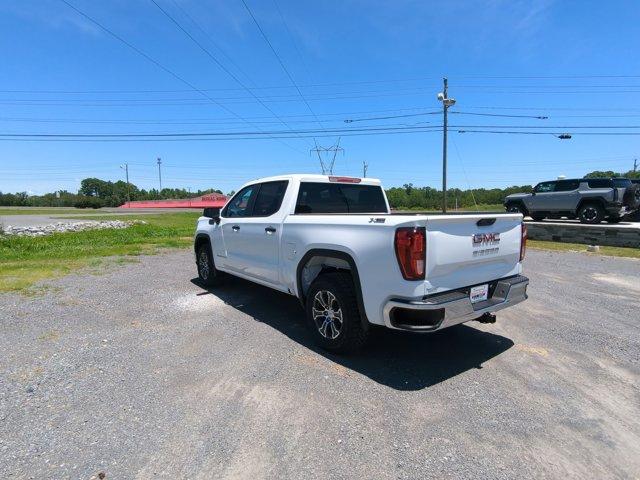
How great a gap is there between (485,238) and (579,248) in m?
10.7

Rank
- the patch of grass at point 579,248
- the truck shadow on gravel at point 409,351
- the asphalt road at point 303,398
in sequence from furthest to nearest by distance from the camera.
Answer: the patch of grass at point 579,248, the truck shadow on gravel at point 409,351, the asphalt road at point 303,398

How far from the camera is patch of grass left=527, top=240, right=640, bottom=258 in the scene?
11027 mm

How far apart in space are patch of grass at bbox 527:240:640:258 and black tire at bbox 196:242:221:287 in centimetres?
1028

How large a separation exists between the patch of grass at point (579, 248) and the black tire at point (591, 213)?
10.4ft

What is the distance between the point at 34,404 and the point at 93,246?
11448 mm

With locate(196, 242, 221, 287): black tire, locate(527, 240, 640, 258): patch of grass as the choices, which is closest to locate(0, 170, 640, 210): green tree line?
locate(527, 240, 640, 258): patch of grass

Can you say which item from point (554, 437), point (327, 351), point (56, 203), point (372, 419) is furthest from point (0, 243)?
point (56, 203)

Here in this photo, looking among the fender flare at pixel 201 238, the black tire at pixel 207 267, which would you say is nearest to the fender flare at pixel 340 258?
the black tire at pixel 207 267

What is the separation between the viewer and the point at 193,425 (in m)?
2.97

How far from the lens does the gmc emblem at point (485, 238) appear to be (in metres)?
3.81

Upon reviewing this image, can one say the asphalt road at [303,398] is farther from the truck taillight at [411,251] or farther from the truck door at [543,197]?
the truck door at [543,197]

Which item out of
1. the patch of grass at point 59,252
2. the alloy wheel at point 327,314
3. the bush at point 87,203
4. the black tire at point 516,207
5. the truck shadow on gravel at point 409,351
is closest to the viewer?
the truck shadow on gravel at point 409,351

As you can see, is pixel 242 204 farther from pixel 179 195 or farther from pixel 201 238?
pixel 179 195

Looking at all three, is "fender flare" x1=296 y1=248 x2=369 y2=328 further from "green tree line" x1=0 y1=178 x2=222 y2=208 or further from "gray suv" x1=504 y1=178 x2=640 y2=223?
"green tree line" x1=0 y1=178 x2=222 y2=208
